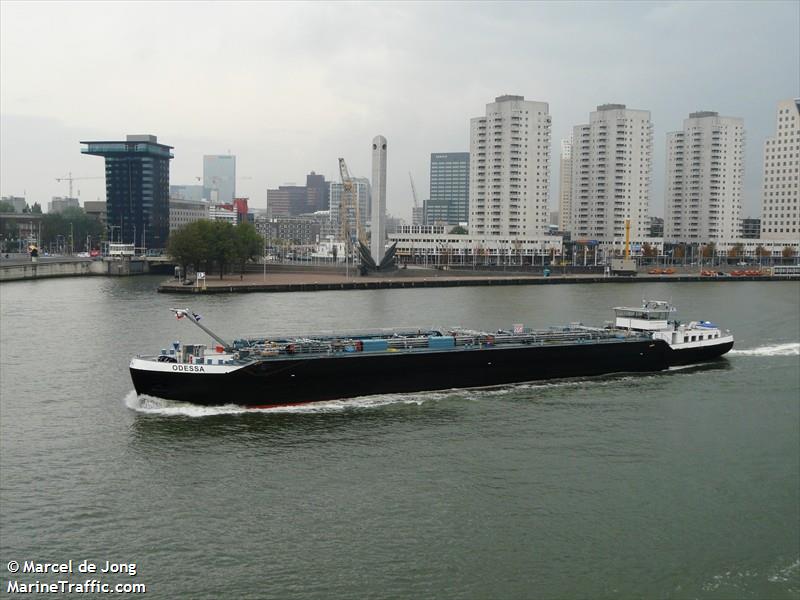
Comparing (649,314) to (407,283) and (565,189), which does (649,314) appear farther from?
(565,189)

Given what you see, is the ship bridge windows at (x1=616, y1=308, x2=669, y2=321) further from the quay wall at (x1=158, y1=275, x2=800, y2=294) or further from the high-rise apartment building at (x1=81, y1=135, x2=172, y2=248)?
the high-rise apartment building at (x1=81, y1=135, x2=172, y2=248)

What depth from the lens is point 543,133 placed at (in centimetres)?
10819

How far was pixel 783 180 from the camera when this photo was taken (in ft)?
407

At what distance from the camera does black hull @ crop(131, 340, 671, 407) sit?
20141 mm

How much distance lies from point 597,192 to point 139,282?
234ft

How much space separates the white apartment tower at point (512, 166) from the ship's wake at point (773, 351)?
75751 mm

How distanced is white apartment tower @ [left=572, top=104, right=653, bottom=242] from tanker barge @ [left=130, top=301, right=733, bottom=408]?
290 feet

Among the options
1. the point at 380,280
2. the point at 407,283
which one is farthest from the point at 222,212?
the point at 407,283

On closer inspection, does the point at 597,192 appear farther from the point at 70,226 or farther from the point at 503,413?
the point at 503,413

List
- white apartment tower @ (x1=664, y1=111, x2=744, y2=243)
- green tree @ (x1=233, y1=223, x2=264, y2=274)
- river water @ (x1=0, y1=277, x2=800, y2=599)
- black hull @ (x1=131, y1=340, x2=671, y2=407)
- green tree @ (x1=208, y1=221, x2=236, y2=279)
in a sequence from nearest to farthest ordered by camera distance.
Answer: river water @ (x1=0, y1=277, x2=800, y2=599) < black hull @ (x1=131, y1=340, x2=671, y2=407) < green tree @ (x1=208, y1=221, x2=236, y2=279) < green tree @ (x1=233, y1=223, x2=264, y2=274) < white apartment tower @ (x1=664, y1=111, x2=744, y2=243)

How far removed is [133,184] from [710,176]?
10363 cm

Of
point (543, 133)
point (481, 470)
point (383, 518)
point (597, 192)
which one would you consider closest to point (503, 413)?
point (481, 470)

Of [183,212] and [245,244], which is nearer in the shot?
[245,244]

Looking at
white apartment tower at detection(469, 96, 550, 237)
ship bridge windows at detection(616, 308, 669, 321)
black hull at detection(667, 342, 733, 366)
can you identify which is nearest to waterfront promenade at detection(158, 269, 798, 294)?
white apartment tower at detection(469, 96, 550, 237)
